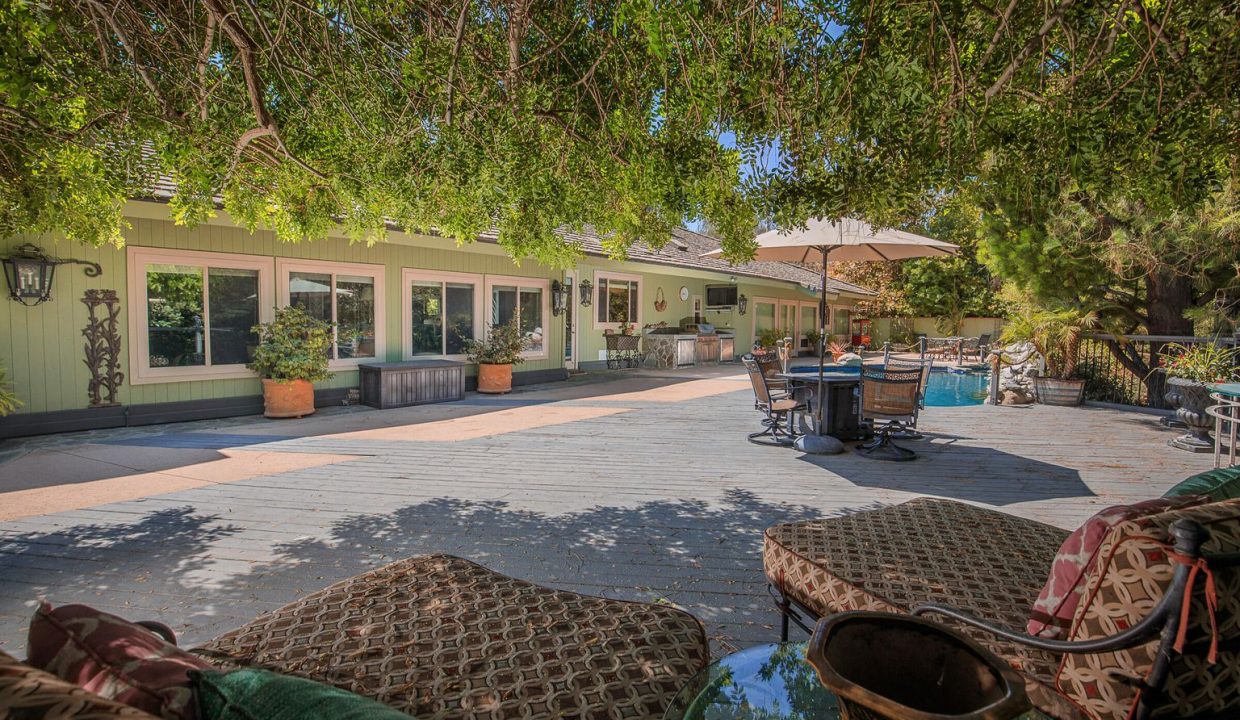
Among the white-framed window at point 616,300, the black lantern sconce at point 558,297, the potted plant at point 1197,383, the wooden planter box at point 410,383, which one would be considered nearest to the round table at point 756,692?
the potted plant at point 1197,383

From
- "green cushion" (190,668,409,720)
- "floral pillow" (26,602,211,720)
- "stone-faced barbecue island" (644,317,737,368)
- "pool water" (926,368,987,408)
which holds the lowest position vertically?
"pool water" (926,368,987,408)

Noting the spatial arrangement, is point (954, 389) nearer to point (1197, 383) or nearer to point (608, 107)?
point (1197, 383)

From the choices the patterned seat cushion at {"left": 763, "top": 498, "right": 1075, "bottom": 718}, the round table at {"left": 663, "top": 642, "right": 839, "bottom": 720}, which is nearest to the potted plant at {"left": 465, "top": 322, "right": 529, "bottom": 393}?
the patterned seat cushion at {"left": 763, "top": 498, "right": 1075, "bottom": 718}

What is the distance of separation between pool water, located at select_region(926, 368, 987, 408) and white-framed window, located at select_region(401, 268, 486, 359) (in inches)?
346

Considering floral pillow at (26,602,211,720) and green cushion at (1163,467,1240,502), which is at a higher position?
green cushion at (1163,467,1240,502)

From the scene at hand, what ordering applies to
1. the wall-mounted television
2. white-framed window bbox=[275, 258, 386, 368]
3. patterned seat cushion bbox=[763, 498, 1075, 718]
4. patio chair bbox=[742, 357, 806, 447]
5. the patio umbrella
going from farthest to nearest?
1. the wall-mounted television
2. white-framed window bbox=[275, 258, 386, 368]
3. patio chair bbox=[742, 357, 806, 447]
4. the patio umbrella
5. patterned seat cushion bbox=[763, 498, 1075, 718]

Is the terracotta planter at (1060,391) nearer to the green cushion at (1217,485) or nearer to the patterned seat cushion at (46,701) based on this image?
the green cushion at (1217,485)

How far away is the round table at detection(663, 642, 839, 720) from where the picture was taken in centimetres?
128

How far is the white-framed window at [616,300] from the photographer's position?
15.7m

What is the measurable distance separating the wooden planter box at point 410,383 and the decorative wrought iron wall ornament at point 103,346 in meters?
3.21

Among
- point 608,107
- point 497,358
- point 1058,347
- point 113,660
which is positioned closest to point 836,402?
point 608,107

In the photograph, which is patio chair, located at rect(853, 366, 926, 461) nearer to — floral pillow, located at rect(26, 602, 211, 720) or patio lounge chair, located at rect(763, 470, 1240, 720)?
patio lounge chair, located at rect(763, 470, 1240, 720)

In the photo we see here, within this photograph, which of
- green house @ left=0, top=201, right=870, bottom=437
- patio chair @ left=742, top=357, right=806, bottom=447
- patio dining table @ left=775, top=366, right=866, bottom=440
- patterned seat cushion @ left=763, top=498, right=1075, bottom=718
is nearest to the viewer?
patterned seat cushion @ left=763, top=498, right=1075, bottom=718

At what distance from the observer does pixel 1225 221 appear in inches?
332
